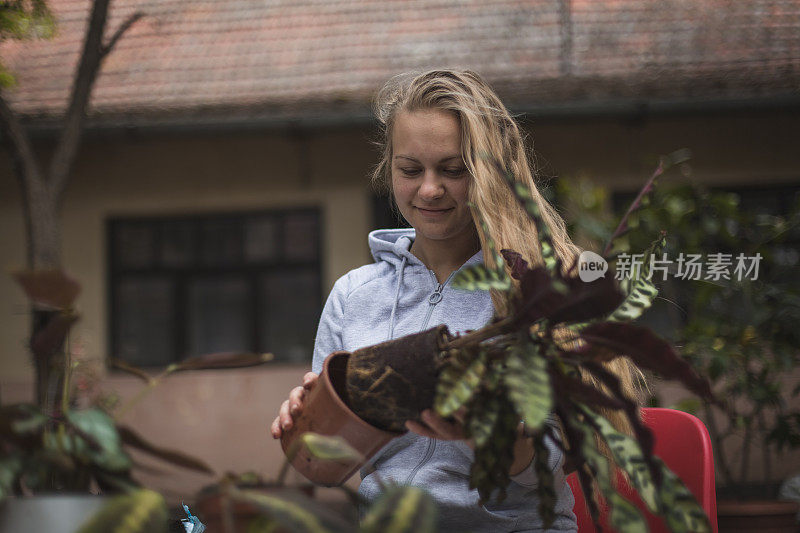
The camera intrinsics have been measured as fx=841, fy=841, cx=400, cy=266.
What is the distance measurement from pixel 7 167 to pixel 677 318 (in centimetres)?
558

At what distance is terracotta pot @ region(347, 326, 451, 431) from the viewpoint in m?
1.02

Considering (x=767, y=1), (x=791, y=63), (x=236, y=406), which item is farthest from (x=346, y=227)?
(x=767, y=1)

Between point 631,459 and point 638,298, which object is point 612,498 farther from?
point 638,298

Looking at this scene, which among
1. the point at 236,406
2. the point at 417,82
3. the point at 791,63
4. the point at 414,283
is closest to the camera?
the point at 417,82

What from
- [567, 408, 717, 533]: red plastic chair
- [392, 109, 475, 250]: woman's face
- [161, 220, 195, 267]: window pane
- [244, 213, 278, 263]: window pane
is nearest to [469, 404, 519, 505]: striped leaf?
[392, 109, 475, 250]: woman's face

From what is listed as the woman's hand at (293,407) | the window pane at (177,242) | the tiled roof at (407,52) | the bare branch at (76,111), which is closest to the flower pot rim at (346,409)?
the woman's hand at (293,407)

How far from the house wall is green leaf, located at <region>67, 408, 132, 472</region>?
5.62 meters

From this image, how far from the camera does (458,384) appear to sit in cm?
91

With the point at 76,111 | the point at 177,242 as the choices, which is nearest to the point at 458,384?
the point at 76,111

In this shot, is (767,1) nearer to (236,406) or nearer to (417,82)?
(236,406)

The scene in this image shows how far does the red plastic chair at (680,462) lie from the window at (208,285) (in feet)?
17.1

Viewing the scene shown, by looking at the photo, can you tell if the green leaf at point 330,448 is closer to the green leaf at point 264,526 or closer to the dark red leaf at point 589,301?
the green leaf at point 264,526

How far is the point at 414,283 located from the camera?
6.04 ft

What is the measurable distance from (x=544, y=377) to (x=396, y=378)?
280 millimetres
